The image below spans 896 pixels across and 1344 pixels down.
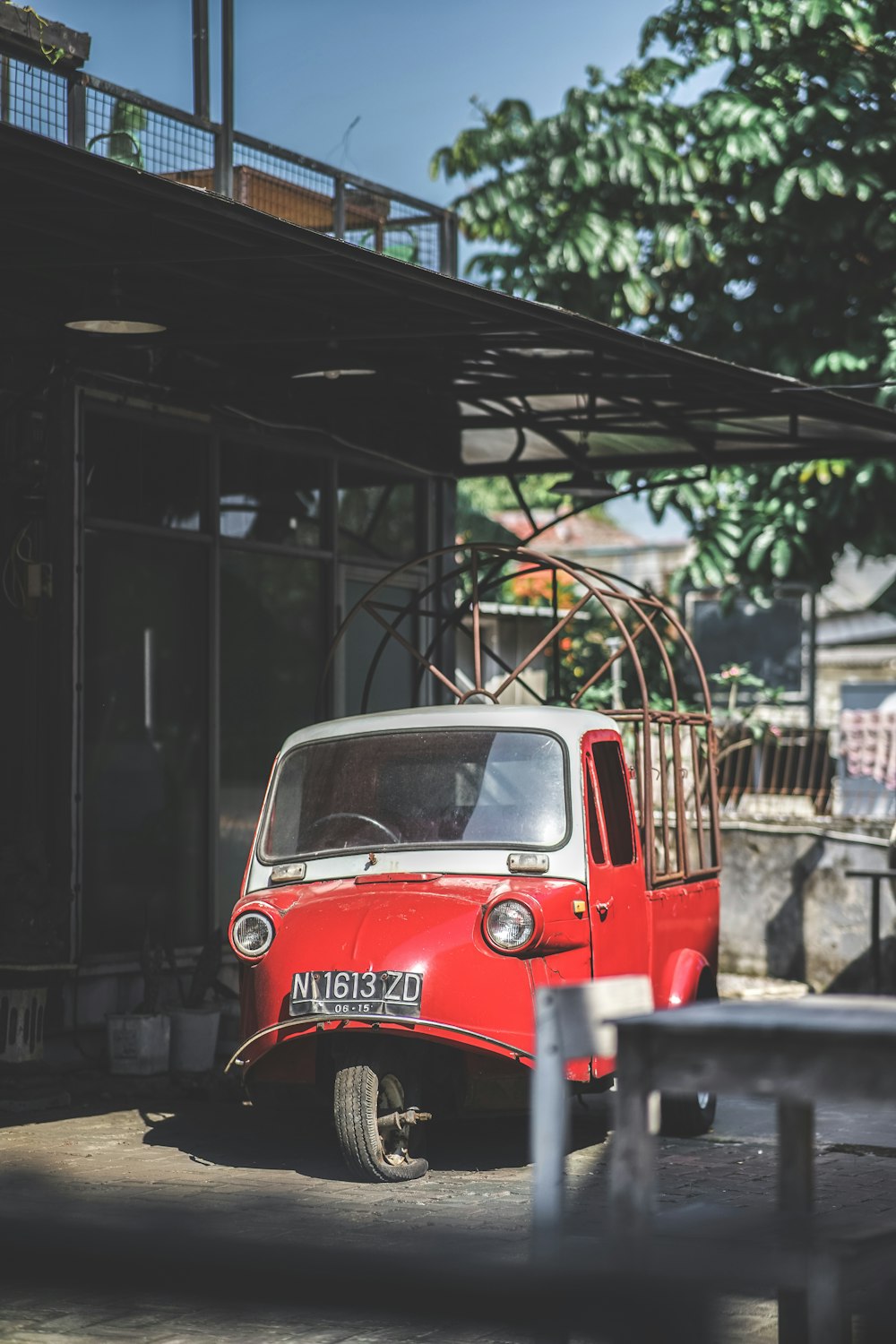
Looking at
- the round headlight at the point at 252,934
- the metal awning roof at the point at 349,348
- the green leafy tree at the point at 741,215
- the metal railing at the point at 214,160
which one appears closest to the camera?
the round headlight at the point at 252,934

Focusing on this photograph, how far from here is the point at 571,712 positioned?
8.67 m

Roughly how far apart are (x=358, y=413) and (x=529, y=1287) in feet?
35.6

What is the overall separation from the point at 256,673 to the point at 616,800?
4380 millimetres

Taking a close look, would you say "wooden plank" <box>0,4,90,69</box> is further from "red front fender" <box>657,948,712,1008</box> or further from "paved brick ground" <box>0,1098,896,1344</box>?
"red front fender" <box>657,948,712,1008</box>

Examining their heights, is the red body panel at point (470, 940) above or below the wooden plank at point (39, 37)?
below

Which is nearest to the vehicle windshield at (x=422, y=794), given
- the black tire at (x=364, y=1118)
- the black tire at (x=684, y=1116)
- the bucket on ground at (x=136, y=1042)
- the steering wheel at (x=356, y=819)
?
the steering wheel at (x=356, y=819)

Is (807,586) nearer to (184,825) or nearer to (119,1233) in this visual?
(184,825)

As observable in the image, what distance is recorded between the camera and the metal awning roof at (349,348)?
8141mm

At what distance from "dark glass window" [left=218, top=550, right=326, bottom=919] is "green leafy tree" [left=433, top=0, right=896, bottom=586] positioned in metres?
4.06

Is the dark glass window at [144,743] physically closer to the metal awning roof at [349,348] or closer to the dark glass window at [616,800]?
the metal awning roof at [349,348]

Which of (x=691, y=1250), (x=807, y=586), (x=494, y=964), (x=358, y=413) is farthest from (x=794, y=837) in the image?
(x=691, y=1250)

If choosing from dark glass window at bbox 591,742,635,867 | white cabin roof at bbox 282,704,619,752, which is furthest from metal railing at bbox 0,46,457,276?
dark glass window at bbox 591,742,635,867

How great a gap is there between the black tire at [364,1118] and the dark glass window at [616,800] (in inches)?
59.0

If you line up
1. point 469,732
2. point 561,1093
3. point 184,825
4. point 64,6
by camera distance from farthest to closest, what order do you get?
point 184,825 < point 64,6 < point 469,732 < point 561,1093
